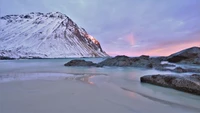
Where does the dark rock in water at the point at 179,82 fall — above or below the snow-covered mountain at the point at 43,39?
below

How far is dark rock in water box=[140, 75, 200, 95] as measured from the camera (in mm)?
6789

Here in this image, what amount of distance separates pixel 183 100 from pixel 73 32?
179 meters

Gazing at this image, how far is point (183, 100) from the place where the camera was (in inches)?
227

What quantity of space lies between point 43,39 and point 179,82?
156 m

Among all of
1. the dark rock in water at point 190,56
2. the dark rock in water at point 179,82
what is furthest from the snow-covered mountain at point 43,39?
the dark rock in water at point 179,82

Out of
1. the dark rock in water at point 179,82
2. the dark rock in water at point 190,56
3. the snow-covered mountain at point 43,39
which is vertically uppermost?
the snow-covered mountain at point 43,39

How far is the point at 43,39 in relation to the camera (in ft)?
497

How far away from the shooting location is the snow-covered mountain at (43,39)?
450 feet

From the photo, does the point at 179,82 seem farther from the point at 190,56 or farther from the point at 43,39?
the point at 43,39

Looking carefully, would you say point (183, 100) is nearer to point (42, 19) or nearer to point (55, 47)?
point (55, 47)

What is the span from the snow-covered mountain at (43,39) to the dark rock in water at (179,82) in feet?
404

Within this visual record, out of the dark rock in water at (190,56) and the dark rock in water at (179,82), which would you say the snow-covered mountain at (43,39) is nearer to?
the dark rock in water at (190,56)

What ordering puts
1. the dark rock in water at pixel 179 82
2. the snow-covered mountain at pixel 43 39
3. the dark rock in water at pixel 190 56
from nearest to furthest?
the dark rock in water at pixel 179 82
the dark rock in water at pixel 190 56
the snow-covered mountain at pixel 43 39

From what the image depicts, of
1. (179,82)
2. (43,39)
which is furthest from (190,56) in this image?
(43,39)
